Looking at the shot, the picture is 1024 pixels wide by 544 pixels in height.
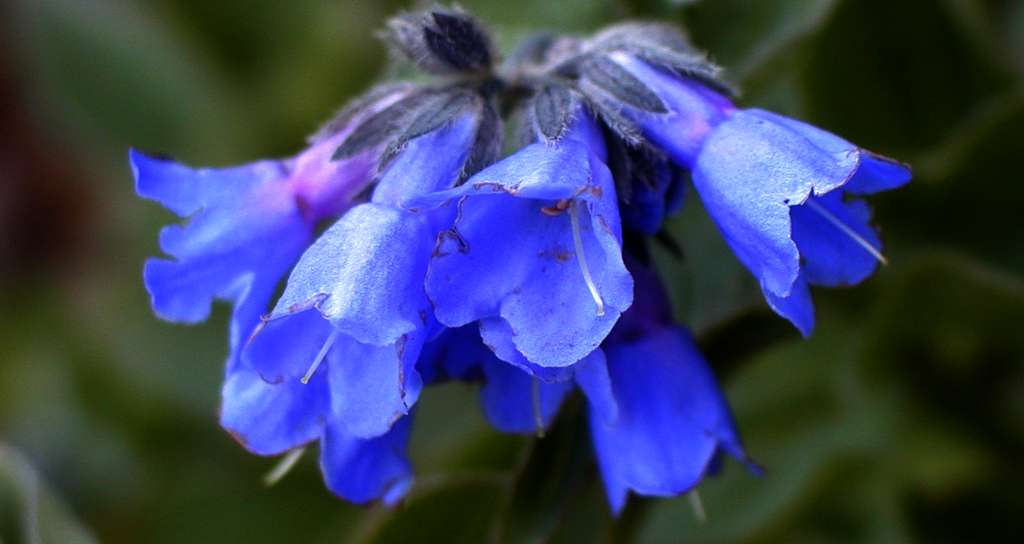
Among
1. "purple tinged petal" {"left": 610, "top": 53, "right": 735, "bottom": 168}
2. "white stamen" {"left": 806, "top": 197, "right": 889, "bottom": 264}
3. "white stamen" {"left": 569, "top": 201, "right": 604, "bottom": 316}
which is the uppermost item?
"purple tinged petal" {"left": 610, "top": 53, "right": 735, "bottom": 168}

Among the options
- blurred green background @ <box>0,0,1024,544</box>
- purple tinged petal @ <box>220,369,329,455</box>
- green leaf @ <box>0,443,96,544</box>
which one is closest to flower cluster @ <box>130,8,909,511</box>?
purple tinged petal @ <box>220,369,329,455</box>

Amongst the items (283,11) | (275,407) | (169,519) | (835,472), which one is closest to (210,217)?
(275,407)

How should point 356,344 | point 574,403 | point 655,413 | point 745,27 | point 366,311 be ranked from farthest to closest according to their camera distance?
1. point 745,27
2. point 574,403
3. point 655,413
4. point 356,344
5. point 366,311

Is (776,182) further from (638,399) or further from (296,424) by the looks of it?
(296,424)

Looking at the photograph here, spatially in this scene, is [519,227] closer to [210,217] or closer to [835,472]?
[210,217]

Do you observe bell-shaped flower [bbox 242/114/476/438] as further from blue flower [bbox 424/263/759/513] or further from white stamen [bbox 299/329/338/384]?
blue flower [bbox 424/263/759/513]

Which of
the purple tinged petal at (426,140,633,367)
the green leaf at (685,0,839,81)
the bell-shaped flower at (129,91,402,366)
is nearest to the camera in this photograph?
the purple tinged petal at (426,140,633,367)

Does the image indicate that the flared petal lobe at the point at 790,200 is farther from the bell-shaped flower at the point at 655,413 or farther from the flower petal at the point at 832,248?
the bell-shaped flower at the point at 655,413

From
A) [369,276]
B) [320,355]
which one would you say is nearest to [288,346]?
[320,355]
